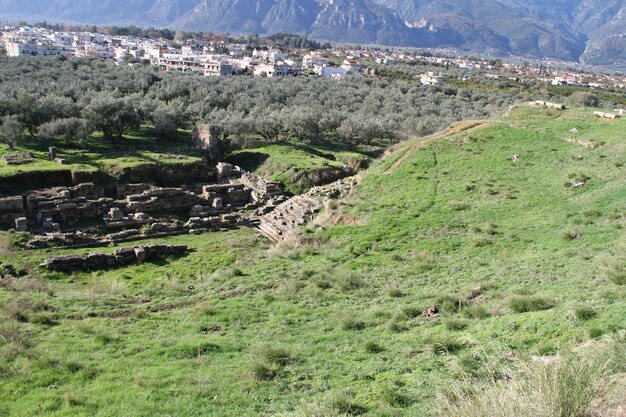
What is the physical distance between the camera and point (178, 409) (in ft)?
35.0

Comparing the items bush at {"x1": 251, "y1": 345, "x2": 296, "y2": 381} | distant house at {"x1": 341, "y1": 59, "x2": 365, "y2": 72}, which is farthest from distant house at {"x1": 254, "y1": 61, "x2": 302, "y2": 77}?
bush at {"x1": 251, "y1": 345, "x2": 296, "y2": 381}

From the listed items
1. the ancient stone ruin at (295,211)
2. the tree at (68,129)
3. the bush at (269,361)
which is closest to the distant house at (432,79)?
the tree at (68,129)

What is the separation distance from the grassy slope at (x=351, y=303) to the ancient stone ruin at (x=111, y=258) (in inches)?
43.2

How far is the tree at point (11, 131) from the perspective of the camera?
4044cm

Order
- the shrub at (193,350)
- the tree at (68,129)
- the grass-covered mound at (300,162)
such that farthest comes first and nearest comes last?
the tree at (68,129) → the grass-covered mound at (300,162) → the shrub at (193,350)

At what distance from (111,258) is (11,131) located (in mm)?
22110

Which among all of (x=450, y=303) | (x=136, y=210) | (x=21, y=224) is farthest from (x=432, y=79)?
(x=450, y=303)

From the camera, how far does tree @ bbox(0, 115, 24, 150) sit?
40.4 metres

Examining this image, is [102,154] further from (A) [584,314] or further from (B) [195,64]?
(B) [195,64]

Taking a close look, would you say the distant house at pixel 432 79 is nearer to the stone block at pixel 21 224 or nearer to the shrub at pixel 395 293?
the stone block at pixel 21 224

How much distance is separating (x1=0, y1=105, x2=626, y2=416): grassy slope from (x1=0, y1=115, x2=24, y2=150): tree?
61.8 feet

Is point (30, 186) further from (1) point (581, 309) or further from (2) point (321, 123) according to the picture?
(1) point (581, 309)

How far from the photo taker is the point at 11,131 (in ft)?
133

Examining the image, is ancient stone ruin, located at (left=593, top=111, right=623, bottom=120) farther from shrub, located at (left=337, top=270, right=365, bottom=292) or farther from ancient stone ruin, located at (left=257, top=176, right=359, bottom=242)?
shrub, located at (left=337, top=270, right=365, bottom=292)
